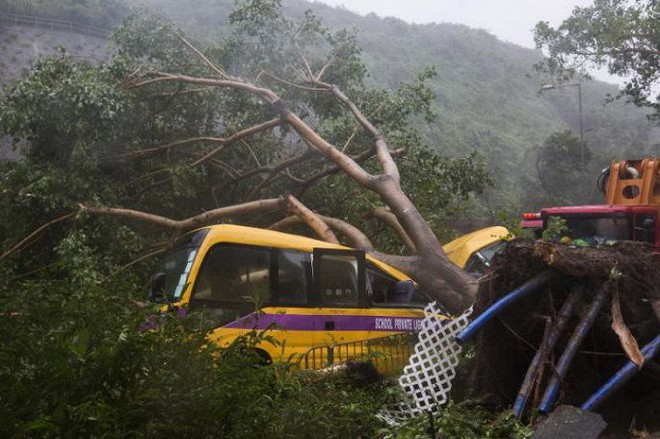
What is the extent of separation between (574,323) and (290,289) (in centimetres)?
291

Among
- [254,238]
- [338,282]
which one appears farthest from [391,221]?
[254,238]

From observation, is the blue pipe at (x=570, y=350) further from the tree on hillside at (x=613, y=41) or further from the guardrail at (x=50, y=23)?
the guardrail at (x=50, y=23)

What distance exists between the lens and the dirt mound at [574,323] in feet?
17.3

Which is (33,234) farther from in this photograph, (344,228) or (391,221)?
(391,221)

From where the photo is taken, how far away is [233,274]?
6.97 metres

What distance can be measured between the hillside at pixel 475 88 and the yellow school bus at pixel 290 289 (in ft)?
61.8

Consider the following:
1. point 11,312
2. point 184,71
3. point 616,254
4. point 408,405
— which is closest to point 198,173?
point 184,71

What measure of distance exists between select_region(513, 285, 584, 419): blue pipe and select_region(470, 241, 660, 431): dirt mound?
0.03 meters

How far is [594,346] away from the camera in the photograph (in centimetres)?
563

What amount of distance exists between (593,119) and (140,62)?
41.4 meters

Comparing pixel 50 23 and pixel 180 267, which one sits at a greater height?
pixel 50 23

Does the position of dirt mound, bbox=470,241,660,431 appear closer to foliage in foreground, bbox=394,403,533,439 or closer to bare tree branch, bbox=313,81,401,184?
foliage in foreground, bbox=394,403,533,439

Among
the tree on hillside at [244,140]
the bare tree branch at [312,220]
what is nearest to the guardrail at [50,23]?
the tree on hillside at [244,140]

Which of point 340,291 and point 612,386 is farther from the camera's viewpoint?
point 340,291
